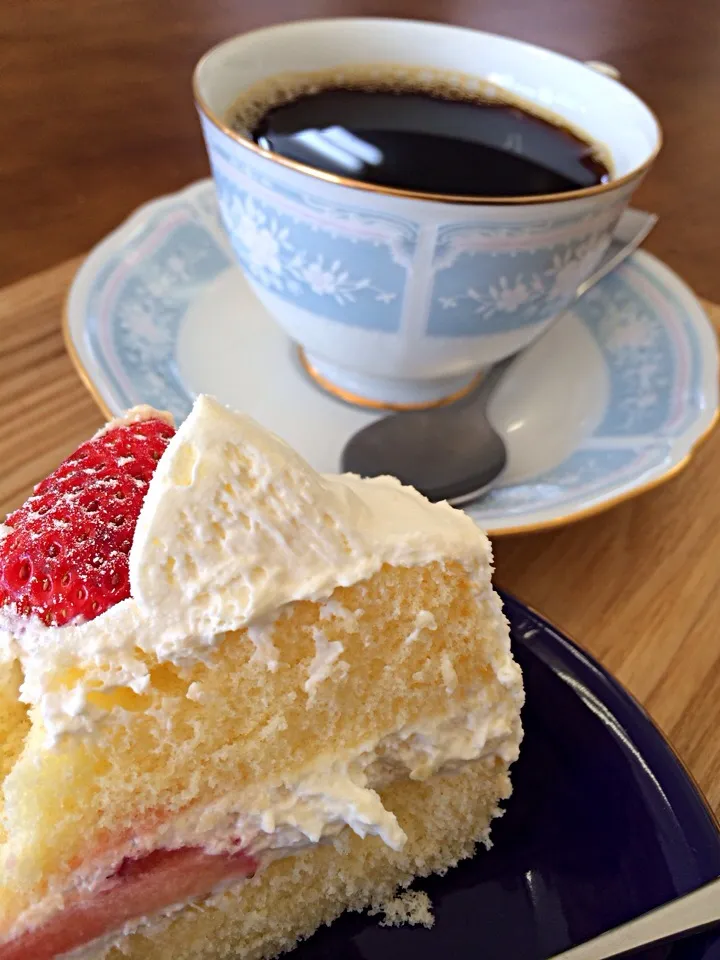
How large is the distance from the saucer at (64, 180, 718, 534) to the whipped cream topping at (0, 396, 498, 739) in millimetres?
261

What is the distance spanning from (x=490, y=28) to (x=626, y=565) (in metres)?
1.69

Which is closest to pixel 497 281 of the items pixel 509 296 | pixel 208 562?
pixel 509 296

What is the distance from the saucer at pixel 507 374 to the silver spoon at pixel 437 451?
0.02 meters

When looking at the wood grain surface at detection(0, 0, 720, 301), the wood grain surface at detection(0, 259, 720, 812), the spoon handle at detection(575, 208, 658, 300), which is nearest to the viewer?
the wood grain surface at detection(0, 259, 720, 812)

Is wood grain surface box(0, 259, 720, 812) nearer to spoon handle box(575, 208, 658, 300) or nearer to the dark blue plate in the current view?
the dark blue plate

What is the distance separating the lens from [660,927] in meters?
0.46

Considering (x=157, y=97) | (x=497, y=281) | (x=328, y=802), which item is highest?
(x=497, y=281)

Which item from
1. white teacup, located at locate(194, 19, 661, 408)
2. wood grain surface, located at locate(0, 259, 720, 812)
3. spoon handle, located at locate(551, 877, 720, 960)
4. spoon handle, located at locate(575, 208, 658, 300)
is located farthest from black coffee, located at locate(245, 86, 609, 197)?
spoon handle, located at locate(551, 877, 720, 960)

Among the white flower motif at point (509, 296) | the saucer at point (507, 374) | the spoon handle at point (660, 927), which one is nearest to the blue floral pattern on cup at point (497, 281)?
the white flower motif at point (509, 296)

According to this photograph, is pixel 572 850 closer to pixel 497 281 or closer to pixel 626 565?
pixel 626 565

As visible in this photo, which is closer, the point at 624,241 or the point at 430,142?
the point at 430,142

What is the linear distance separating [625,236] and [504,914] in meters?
0.81

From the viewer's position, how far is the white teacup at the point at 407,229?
702 mm

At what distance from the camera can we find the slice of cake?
0.41 metres
